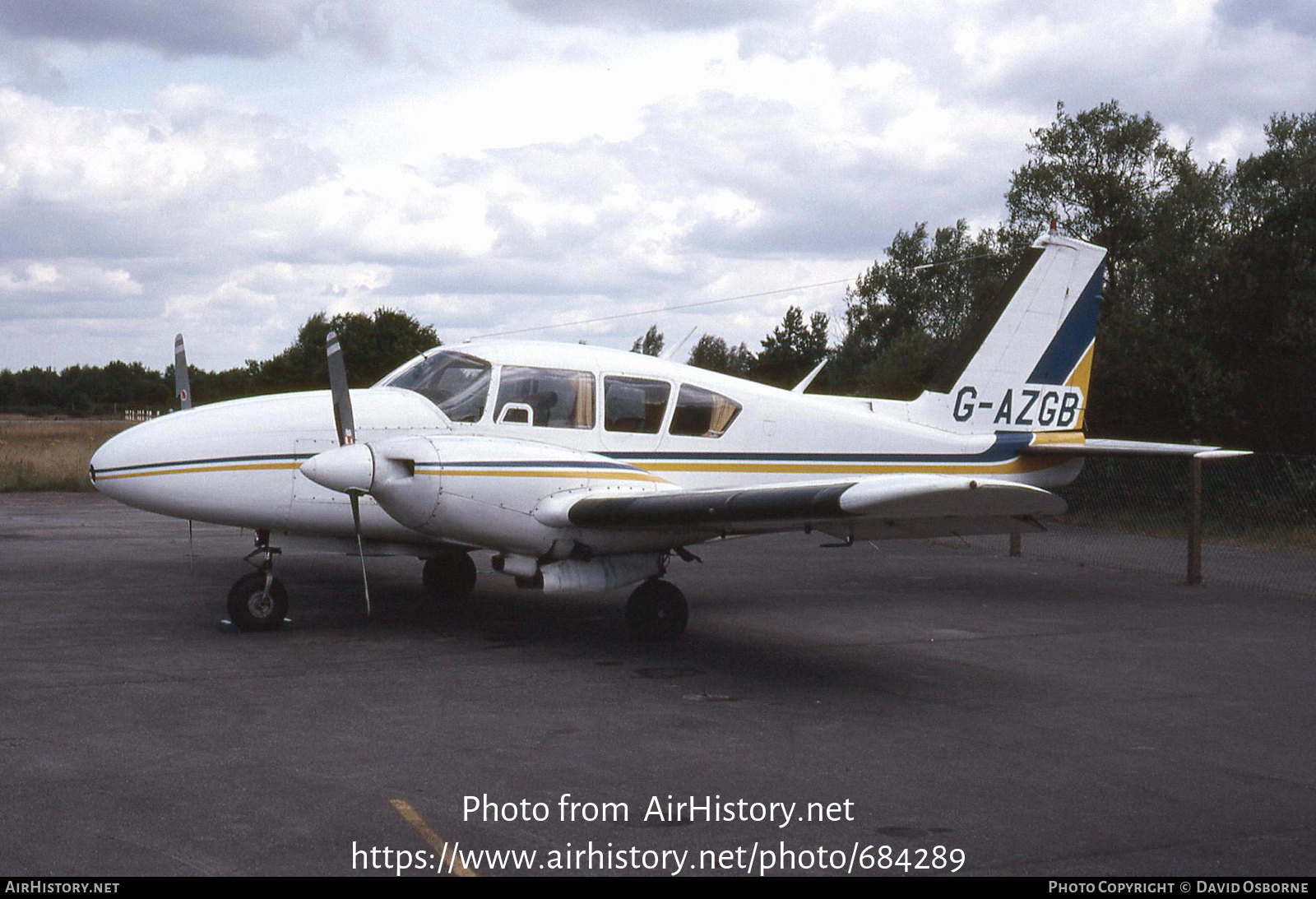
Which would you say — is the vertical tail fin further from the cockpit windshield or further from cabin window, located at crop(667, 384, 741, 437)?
the cockpit windshield

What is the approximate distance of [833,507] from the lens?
25.8 feet

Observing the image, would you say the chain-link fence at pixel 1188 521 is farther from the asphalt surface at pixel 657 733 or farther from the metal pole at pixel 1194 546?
the asphalt surface at pixel 657 733

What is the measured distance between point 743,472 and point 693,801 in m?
5.87

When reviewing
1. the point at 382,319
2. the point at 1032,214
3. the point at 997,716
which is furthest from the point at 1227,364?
the point at 382,319

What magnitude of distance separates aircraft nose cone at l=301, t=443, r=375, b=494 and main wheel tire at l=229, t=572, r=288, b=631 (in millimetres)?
1561

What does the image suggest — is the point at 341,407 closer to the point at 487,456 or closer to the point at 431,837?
the point at 487,456

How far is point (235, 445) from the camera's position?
948 cm

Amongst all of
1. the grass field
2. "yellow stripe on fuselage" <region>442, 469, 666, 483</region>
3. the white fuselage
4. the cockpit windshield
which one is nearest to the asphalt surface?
the white fuselage

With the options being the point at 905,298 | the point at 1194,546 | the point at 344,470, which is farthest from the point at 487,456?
the point at 905,298

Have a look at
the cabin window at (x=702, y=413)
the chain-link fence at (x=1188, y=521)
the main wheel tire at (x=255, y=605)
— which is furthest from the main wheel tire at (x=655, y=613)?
the chain-link fence at (x=1188, y=521)

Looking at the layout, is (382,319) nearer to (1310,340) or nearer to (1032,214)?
(1032,214)

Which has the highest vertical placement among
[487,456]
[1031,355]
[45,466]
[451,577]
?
[1031,355]

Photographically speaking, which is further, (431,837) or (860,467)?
(860,467)

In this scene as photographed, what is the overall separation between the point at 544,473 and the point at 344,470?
1587mm
